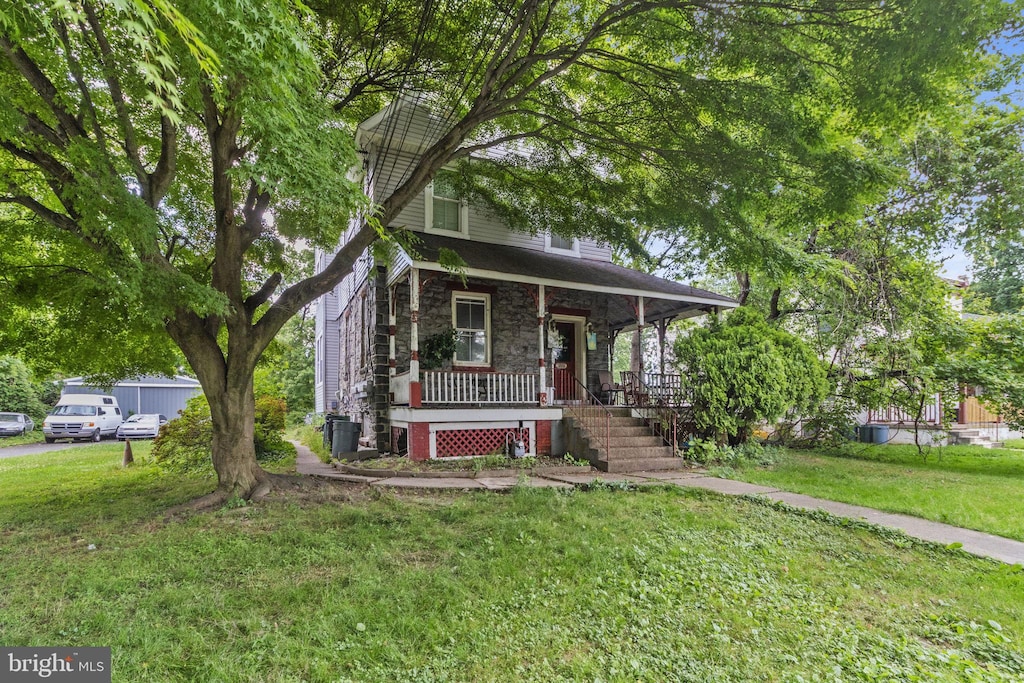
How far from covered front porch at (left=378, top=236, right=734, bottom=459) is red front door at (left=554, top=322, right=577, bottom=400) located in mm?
26

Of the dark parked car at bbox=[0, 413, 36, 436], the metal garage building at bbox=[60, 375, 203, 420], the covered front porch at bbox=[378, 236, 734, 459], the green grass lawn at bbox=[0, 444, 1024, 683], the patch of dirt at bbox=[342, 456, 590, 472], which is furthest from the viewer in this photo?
the metal garage building at bbox=[60, 375, 203, 420]

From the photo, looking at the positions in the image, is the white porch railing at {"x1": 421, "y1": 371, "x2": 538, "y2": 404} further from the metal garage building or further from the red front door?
the metal garage building

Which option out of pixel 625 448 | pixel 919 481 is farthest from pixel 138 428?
pixel 919 481

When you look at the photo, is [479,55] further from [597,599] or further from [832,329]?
[832,329]

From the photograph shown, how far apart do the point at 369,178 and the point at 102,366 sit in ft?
21.6

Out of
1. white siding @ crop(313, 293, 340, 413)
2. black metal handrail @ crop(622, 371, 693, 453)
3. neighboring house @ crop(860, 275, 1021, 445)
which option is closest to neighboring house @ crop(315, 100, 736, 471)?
black metal handrail @ crop(622, 371, 693, 453)

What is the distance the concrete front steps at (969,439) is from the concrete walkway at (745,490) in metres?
12.0

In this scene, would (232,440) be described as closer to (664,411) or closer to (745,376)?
(664,411)

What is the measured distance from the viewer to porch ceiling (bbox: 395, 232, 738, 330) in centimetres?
1017

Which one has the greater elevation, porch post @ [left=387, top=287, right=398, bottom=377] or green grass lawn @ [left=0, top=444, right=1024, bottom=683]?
porch post @ [left=387, top=287, right=398, bottom=377]

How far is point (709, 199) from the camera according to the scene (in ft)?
26.7

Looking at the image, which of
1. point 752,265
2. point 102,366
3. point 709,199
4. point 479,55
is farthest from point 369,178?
point 752,265

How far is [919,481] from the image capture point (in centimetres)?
809

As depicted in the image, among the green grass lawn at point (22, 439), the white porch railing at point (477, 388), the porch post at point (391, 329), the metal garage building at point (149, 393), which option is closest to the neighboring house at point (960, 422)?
the white porch railing at point (477, 388)
